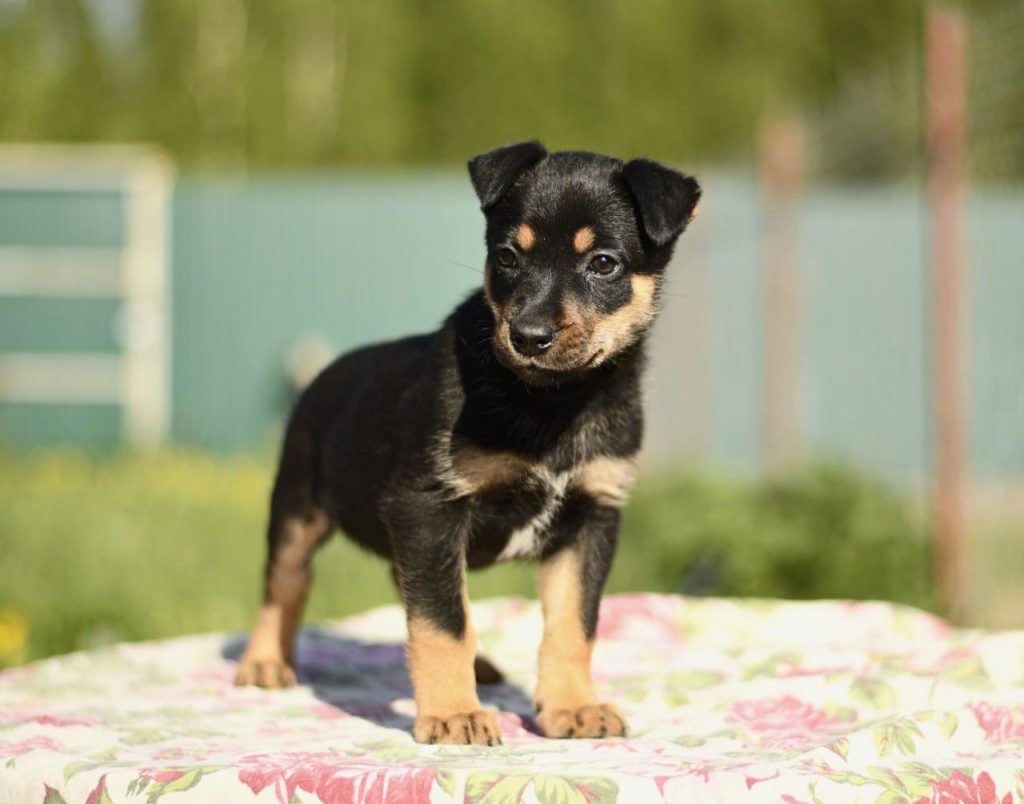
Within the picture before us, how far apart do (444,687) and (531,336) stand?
0.76 meters

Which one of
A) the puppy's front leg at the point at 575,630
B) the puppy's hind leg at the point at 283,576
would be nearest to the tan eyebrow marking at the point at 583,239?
the puppy's front leg at the point at 575,630

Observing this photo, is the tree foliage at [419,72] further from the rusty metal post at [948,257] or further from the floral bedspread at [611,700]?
the floral bedspread at [611,700]

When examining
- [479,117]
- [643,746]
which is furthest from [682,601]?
[479,117]

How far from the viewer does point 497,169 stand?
3148 millimetres

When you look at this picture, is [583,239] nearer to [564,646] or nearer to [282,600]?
[564,646]

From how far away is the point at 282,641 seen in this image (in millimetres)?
3822

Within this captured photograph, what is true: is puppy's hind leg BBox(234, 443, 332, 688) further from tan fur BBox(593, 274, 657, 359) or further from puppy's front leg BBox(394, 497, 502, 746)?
tan fur BBox(593, 274, 657, 359)

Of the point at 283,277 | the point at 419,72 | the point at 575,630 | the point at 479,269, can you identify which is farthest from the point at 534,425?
the point at 419,72

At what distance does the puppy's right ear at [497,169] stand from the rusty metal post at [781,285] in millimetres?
5148

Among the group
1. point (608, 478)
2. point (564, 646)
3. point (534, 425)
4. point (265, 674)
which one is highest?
point (534, 425)

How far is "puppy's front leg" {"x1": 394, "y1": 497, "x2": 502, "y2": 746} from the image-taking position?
285cm

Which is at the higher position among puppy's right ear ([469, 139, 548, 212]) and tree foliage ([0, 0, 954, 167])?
tree foliage ([0, 0, 954, 167])

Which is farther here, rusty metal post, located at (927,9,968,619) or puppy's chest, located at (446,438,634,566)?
rusty metal post, located at (927,9,968,619)

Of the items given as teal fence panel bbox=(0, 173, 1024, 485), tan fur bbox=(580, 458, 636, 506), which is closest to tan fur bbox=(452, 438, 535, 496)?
tan fur bbox=(580, 458, 636, 506)
